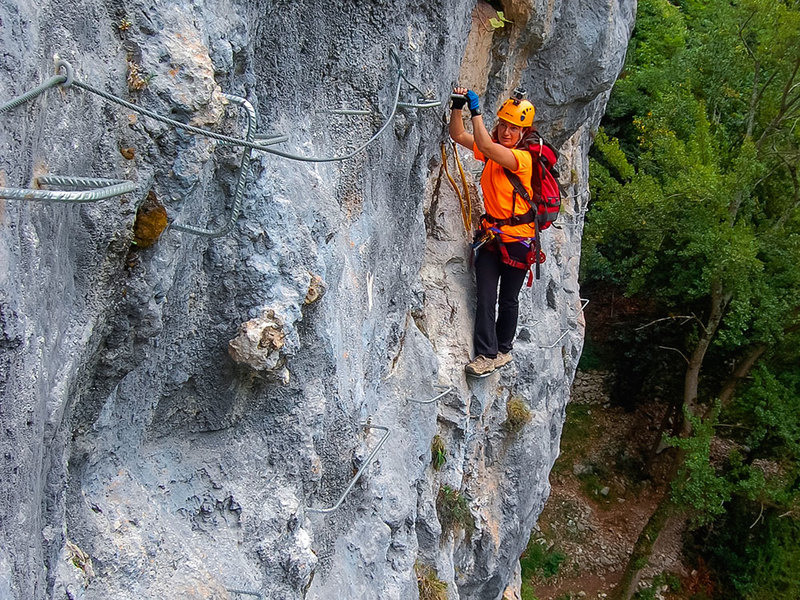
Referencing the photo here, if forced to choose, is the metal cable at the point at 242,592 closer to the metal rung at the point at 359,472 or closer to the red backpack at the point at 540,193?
the metal rung at the point at 359,472

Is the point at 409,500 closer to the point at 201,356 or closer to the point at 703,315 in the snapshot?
the point at 201,356

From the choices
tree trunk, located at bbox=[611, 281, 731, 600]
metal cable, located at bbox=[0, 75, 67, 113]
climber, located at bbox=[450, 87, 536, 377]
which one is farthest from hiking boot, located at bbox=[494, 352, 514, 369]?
tree trunk, located at bbox=[611, 281, 731, 600]

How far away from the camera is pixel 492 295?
478 centimetres

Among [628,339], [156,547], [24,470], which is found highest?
[24,470]

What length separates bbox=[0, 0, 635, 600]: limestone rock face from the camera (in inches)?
63.9

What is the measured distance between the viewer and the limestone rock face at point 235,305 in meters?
1.62

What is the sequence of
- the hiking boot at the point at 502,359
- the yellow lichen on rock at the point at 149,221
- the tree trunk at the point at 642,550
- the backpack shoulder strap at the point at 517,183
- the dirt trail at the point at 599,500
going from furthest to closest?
the dirt trail at the point at 599,500
the tree trunk at the point at 642,550
the hiking boot at the point at 502,359
the backpack shoulder strap at the point at 517,183
the yellow lichen on rock at the point at 149,221

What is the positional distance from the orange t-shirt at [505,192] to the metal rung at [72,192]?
9.44 feet

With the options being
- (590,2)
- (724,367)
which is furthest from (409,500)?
(724,367)

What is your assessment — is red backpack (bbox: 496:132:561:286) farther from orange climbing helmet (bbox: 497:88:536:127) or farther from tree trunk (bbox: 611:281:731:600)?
tree trunk (bbox: 611:281:731:600)

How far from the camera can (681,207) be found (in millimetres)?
9664

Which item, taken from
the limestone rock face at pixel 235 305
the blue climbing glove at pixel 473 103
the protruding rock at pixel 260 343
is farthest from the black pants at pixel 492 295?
the protruding rock at pixel 260 343

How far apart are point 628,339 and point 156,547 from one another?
39.6ft

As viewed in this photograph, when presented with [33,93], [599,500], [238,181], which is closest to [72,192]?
[33,93]
